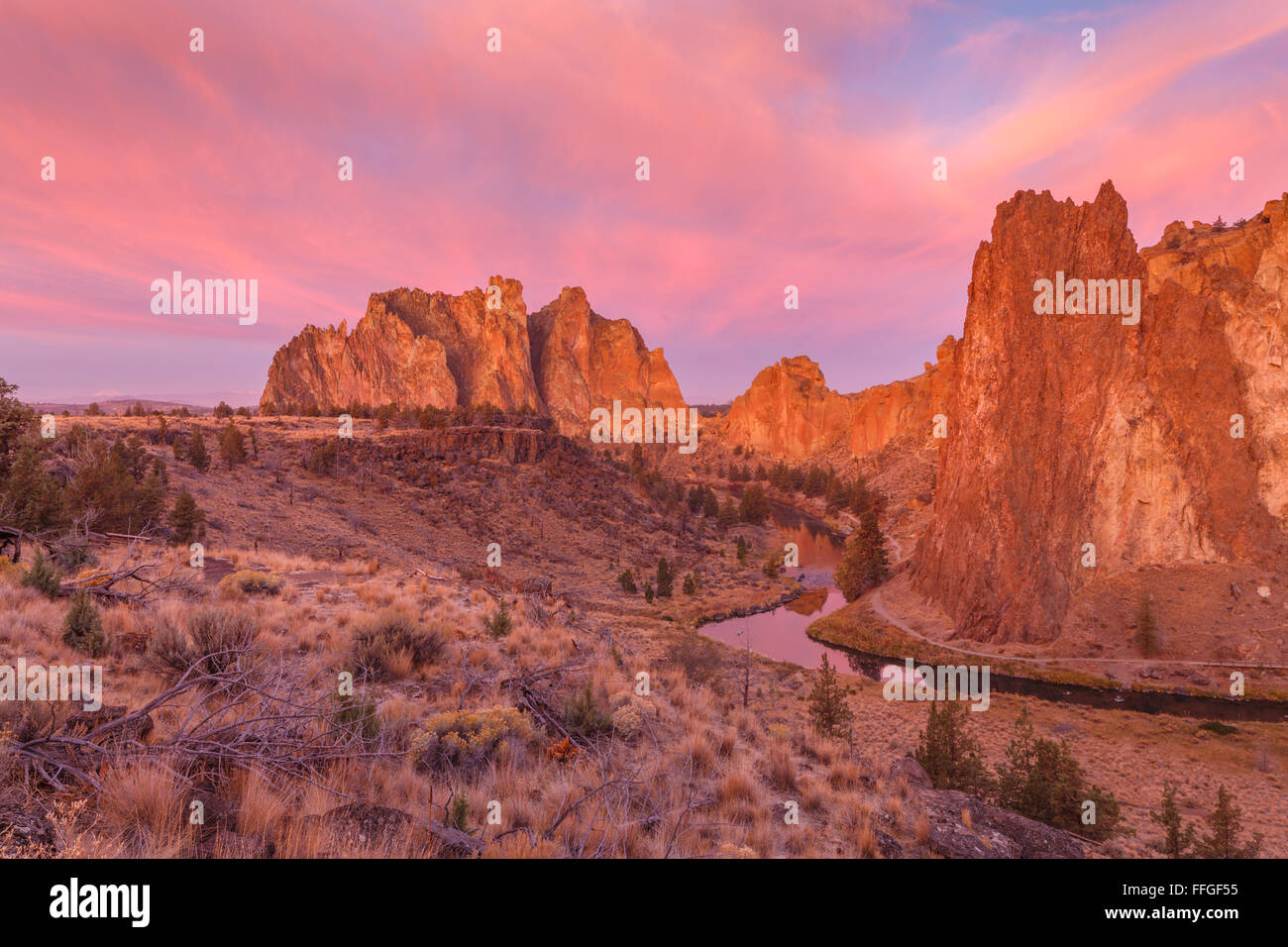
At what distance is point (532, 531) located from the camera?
48719 millimetres

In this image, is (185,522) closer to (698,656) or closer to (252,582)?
(252,582)

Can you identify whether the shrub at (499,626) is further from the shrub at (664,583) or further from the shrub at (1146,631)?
the shrub at (1146,631)

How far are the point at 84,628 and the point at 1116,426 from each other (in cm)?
4956

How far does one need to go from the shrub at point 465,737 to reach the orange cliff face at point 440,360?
398 feet

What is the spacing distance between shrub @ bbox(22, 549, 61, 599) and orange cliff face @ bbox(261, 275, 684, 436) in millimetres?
117580

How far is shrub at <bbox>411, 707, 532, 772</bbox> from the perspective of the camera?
4.91 m

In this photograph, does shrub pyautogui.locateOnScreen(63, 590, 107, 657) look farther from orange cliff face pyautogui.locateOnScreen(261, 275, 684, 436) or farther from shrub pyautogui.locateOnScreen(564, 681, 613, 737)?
orange cliff face pyautogui.locateOnScreen(261, 275, 684, 436)

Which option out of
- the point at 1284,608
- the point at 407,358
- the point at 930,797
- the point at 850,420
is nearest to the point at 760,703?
the point at 930,797

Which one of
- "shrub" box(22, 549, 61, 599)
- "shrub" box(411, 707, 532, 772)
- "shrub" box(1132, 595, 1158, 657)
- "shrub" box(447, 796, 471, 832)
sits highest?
"shrub" box(22, 549, 61, 599)

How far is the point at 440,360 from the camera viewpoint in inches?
5531

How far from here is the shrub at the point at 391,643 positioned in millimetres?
7259

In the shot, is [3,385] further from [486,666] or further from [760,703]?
[760,703]

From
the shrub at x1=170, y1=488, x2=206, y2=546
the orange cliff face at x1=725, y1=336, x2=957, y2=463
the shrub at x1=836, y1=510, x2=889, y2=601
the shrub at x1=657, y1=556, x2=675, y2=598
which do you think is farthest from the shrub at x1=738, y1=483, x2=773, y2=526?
the orange cliff face at x1=725, y1=336, x2=957, y2=463

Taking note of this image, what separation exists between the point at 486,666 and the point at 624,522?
164 ft
